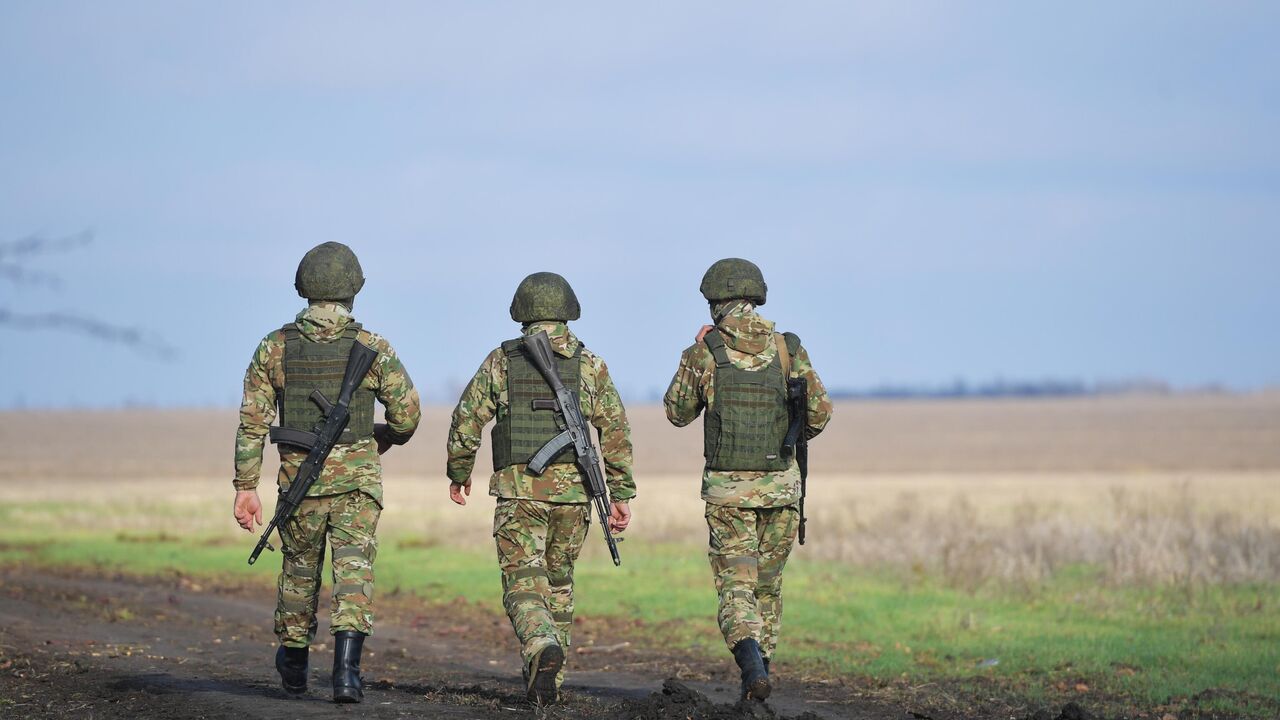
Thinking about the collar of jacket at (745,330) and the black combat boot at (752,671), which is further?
the collar of jacket at (745,330)

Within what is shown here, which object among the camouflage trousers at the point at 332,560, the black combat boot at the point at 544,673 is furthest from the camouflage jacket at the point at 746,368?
the camouflage trousers at the point at 332,560

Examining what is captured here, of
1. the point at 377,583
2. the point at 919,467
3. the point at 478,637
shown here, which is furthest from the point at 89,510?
the point at 919,467

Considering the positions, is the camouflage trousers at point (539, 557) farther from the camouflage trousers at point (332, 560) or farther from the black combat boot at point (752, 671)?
the black combat boot at point (752, 671)

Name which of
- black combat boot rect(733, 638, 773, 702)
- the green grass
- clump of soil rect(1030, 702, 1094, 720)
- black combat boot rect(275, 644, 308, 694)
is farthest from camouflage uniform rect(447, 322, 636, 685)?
the green grass

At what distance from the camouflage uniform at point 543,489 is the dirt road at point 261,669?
0.67 m

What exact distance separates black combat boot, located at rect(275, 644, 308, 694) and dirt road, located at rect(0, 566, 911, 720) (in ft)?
0.37

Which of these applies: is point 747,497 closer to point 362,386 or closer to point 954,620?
point 362,386

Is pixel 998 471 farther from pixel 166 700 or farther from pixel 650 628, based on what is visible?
pixel 166 700

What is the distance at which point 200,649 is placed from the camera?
12625 millimetres

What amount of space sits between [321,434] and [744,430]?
2543mm

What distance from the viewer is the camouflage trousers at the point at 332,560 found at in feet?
28.5

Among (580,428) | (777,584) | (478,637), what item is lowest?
(478,637)

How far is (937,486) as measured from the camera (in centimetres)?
5500

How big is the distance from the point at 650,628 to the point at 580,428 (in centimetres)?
671
